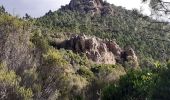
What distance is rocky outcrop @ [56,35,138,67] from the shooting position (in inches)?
3344

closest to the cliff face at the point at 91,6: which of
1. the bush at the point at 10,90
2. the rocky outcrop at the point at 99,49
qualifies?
the rocky outcrop at the point at 99,49

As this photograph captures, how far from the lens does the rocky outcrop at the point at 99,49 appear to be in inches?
3344

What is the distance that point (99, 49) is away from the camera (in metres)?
89.4

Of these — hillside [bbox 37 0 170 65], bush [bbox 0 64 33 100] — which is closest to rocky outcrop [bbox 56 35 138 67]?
hillside [bbox 37 0 170 65]

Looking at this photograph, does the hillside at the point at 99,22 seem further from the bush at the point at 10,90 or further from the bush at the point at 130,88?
the bush at the point at 10,90

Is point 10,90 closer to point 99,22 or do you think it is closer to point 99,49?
point 99,49

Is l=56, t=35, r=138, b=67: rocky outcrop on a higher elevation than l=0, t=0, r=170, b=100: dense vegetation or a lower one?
lower

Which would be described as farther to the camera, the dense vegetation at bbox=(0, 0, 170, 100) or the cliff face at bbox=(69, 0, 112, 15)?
the cliff face at bbox=(69, 0, 112, 15)

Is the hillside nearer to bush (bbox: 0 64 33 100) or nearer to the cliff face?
the cliff face

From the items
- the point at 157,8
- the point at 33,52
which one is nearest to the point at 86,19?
the point at 33,52

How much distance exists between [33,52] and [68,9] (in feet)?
298

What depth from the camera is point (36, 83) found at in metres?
36.2

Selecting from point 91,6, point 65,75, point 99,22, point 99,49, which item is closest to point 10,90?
point 65,75

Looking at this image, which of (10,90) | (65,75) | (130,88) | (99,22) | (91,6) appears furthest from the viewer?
(91,6)
